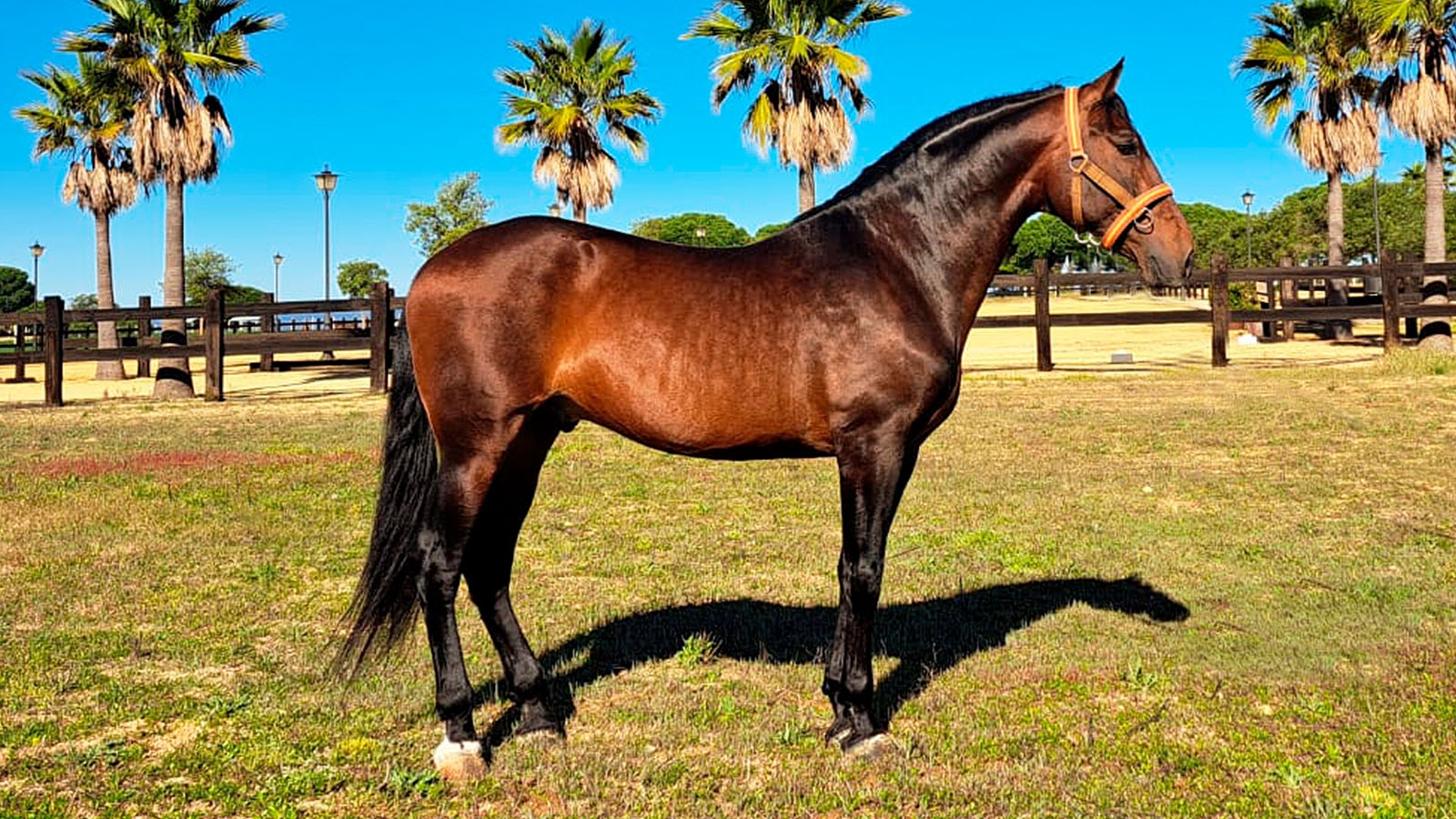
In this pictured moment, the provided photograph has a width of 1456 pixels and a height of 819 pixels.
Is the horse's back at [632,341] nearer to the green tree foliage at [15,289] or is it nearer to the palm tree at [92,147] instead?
the palm tree at [92,147]

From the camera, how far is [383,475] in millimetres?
4430

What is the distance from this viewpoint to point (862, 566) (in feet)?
12.9

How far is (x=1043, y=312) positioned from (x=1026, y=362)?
13.9 ft

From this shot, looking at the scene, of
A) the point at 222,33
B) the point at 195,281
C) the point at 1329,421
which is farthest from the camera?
the point at 195,281

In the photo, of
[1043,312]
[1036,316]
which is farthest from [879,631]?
[1036,316]

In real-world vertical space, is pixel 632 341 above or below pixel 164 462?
above

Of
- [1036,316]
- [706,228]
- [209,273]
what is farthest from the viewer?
[706,228]

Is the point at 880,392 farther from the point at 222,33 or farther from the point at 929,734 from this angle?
the point at 222,33

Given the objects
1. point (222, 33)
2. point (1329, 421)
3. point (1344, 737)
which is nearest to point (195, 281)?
point (222, 33)

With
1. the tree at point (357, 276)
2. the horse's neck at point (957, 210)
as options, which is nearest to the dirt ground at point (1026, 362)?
the horse's neck at point (957, 210)

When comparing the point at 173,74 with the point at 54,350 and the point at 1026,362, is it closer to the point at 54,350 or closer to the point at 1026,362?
the point at 54,350

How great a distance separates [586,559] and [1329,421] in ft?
32.1

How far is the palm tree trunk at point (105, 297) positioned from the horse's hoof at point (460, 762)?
26.5 m

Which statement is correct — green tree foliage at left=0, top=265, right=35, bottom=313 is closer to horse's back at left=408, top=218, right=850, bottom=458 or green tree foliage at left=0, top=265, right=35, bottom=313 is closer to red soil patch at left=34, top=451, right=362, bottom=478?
red soil patch at left=34, top=451, right=362, bottom=478
